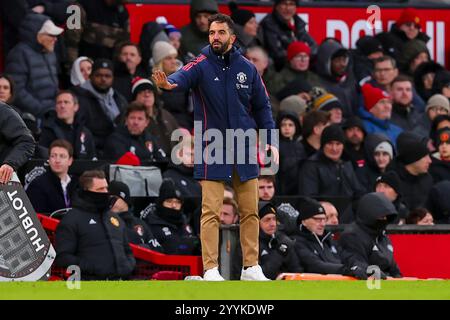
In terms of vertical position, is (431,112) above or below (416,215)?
above

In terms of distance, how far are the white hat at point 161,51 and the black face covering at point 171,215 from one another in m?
3.20

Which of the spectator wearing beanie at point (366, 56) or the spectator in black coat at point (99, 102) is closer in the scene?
the spectator in black coat at point (99, 102)

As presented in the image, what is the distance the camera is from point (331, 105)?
65.9 ft

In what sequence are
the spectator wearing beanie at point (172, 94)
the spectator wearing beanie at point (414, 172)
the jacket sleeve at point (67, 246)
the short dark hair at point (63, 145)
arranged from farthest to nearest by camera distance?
the spectator wearing beanie at point (172, 94) < the spectator wearing beanie at point (414, 172) < the short dark hair at point (63, 145) < the jacket sleeve at point (67, 246)

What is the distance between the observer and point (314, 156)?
18234mm

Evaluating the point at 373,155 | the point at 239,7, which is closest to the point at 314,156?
the point at 373,155

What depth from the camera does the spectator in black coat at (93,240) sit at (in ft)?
47.9

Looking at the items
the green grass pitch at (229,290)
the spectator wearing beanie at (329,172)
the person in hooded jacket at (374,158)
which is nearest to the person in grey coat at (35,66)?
the spectator wearing beanie at (329,172)

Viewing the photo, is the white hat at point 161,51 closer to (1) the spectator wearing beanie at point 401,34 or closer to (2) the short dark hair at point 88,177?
(2) the short dark hair at point 88,177

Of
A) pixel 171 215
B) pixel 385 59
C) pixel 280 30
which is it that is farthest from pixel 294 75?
pixel 171 215

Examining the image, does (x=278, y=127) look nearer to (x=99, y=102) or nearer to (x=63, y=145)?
(x=99, y=102)

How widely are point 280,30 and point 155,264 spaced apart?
662 cm

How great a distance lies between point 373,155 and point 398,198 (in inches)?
57.0
